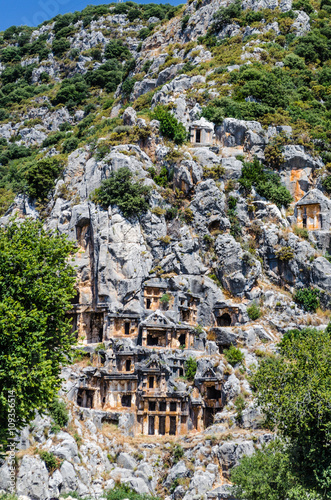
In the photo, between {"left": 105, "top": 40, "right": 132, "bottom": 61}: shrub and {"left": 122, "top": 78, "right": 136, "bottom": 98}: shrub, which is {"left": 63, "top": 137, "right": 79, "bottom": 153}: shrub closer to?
{"left": 122, "top": 78, "right": 136, "bottom": 98}: shrub

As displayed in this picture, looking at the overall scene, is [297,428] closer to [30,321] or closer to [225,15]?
[30,321]

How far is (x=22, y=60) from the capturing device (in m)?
148

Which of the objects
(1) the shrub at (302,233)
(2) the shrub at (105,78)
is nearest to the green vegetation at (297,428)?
(1) the shrub at (302,233)

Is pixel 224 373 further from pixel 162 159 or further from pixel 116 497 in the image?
pixel 162 159

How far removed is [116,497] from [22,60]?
5298 inches

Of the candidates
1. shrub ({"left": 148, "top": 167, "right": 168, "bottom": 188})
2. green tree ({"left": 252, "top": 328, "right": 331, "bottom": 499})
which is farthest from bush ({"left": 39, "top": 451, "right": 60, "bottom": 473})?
shrub ({"left": 148, "top": 167, "right": 168, "bottom": 188})

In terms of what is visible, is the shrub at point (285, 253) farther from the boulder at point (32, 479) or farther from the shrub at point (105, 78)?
the shrub at point (105, 78)

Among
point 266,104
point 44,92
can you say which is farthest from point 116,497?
point 44,92

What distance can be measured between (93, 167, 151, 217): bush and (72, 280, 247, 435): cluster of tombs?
10163mm

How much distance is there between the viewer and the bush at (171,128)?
74000 mm

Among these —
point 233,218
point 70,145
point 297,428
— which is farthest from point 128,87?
point 297,428

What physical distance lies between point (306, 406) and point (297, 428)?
172 centimetres

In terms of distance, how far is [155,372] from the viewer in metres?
Result: 54.0

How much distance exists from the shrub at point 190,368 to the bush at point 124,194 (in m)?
19.8
